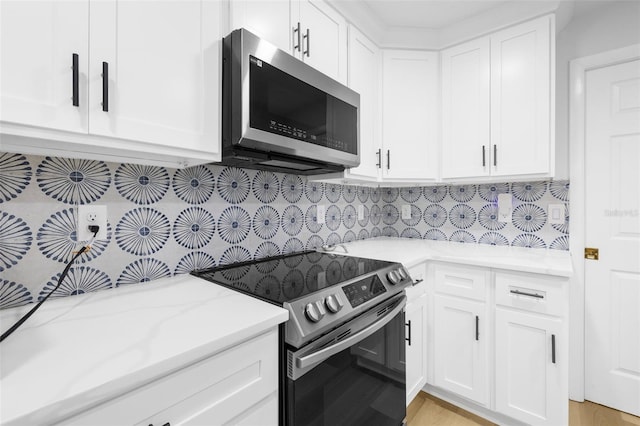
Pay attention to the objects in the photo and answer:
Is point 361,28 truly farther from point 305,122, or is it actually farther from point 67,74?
point 67,74

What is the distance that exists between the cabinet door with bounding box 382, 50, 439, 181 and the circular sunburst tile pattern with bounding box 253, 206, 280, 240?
0.85 meters

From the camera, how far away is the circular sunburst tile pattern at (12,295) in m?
0.86

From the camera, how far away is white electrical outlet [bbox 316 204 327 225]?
1.93 metres

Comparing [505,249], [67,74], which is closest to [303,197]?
[67,74]

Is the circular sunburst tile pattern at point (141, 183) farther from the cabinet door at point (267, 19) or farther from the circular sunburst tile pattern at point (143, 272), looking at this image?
the cabinet door at point (267, 19)

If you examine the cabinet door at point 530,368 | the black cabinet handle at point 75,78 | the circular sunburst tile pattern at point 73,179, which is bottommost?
the cabinet door at point 530,368

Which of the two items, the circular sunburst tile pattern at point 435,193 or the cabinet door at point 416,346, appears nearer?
the cabinet door at point 416,346

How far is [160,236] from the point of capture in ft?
3.87

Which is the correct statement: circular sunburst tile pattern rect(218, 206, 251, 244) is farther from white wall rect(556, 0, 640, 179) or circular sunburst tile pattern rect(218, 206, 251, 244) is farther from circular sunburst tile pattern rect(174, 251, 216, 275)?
white wall rect(556, 0, 640, 179)

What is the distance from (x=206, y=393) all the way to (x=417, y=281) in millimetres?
1307

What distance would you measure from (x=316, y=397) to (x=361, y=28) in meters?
1.93

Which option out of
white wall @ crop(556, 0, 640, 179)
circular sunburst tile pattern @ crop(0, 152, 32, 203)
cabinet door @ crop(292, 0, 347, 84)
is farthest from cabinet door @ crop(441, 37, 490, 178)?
circular sunburst tile pattern @ crop(0, 152, 32, 203)

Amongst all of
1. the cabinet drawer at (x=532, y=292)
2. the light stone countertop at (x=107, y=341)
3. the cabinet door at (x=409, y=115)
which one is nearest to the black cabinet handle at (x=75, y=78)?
the light stone countertop at (x=107, y=341)

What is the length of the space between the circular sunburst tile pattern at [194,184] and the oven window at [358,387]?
0.85m
